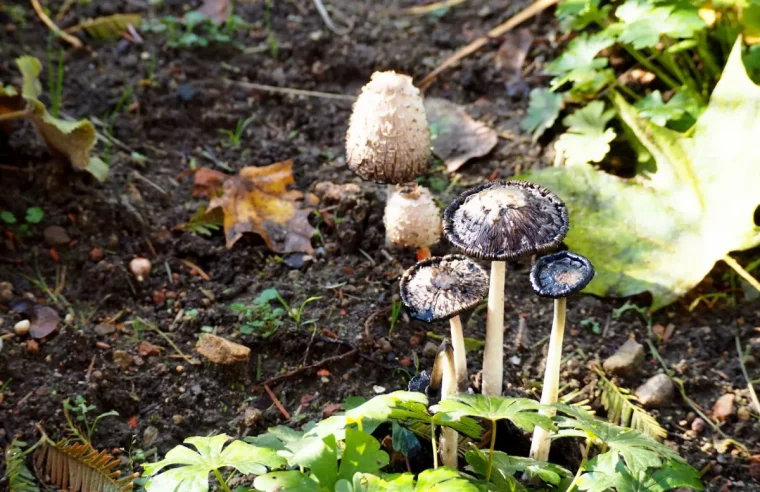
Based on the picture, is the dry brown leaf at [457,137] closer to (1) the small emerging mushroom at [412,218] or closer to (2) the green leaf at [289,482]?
(1) the small emerging mushroom at [412,218]

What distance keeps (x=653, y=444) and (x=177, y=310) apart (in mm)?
1905

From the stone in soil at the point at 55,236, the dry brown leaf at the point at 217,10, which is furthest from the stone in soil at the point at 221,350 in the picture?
the dry brown leaf at the point at 217,10

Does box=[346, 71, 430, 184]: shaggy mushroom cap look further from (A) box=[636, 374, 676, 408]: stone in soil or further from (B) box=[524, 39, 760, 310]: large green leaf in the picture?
(A) box=[636, 374, 676, 408]: stone in soil

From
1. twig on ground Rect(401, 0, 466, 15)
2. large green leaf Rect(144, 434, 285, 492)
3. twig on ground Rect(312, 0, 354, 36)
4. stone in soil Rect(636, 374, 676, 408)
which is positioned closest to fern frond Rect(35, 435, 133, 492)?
large green leaf Rect(144, 434, 285, 492)

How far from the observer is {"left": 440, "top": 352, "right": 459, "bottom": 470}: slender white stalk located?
7.55 ft

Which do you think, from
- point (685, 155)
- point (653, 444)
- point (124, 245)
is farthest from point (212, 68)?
point (653, 444)

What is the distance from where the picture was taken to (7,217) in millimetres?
3297

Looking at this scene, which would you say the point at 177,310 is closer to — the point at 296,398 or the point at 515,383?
the point at 296,398

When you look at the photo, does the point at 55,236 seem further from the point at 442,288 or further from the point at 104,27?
the point at 442,288

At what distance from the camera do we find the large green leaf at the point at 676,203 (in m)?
2.95

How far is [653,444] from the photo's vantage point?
6.84 feet

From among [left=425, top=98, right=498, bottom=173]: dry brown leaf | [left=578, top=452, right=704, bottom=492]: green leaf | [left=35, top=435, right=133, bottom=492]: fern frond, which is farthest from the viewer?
[left=425, top=98, right=498, bottom=173]: dry brown leaf

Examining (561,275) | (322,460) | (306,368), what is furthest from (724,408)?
(322,460)

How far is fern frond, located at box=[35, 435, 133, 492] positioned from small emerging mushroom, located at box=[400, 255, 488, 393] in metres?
1.03
